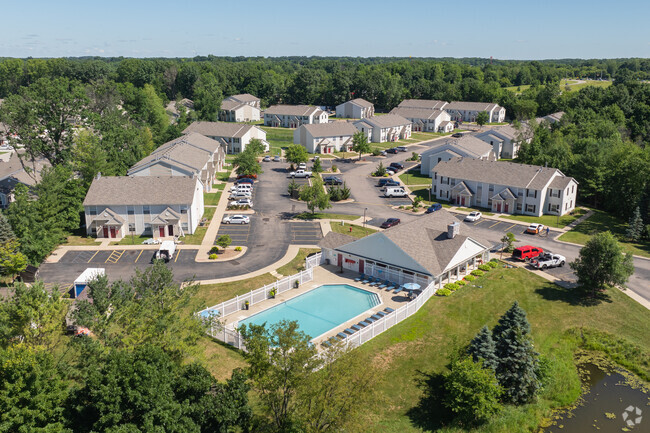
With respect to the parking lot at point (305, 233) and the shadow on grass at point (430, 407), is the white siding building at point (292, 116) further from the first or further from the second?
the shadow on grass at point (430, 407)

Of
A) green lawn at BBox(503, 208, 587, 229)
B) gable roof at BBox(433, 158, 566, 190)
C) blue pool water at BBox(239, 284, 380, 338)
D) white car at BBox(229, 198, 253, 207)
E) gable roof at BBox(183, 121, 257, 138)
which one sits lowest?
blue pool water at BBox(239, 284, 380, 338)

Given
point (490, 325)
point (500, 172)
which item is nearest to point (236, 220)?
point (490, 325)

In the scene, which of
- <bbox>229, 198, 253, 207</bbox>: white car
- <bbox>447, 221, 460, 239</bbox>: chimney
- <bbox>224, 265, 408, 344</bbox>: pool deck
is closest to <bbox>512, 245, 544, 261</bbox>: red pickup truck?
<bbox>447, 221, 460, 239</bbox>: chimney

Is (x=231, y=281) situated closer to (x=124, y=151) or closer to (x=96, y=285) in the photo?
(x=96, y=285)

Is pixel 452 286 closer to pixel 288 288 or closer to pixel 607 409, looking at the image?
pixel 288 288

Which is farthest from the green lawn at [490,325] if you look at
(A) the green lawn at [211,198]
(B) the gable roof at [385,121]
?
(B) the gable roof at [385,121]

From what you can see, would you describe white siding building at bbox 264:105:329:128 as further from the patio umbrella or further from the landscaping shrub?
the patio umbrella
